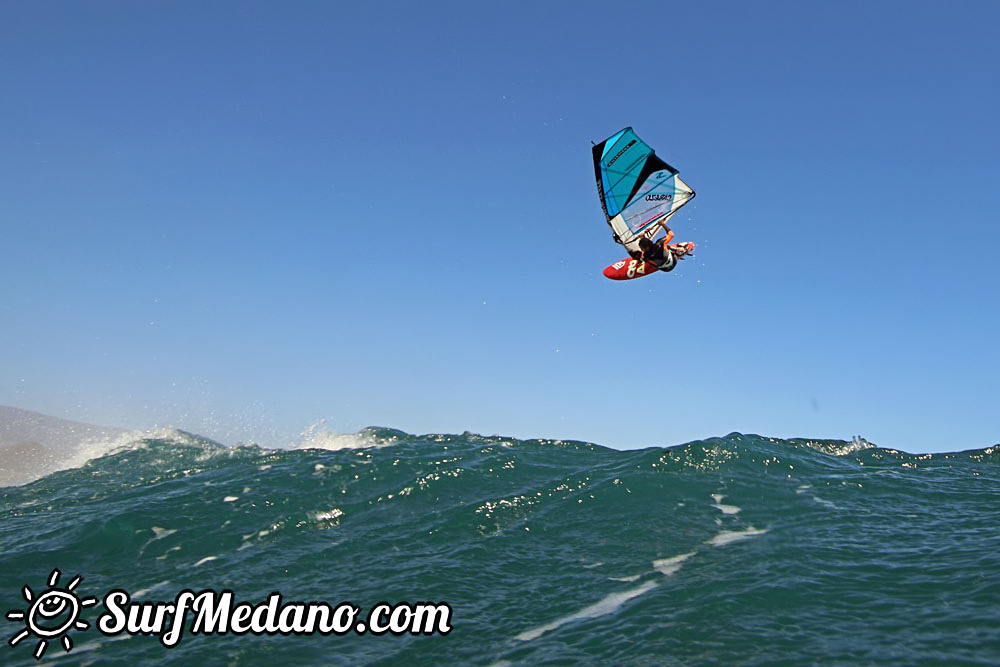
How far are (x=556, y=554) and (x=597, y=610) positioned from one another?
2.96 metres

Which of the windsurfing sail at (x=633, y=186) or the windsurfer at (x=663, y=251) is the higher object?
the windsurfing sail at (x=633, y=186)

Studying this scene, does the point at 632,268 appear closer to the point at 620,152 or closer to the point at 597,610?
the point at 620,152

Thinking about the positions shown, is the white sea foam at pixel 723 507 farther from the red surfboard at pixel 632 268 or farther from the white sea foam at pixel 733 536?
the red surfboard at pixel 632 268

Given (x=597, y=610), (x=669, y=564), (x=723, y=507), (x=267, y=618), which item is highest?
(x=723, y=507)

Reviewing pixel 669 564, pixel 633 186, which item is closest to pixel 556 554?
pixel 669 564

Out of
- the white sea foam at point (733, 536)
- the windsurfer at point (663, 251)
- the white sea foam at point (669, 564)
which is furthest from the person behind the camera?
the windsurfer at point (663, 251)

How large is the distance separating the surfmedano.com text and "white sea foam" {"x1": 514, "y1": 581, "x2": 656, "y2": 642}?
145 cm

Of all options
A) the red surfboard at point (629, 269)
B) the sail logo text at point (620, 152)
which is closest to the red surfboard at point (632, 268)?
the red surfboard at point (629, 269)

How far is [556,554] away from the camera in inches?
517

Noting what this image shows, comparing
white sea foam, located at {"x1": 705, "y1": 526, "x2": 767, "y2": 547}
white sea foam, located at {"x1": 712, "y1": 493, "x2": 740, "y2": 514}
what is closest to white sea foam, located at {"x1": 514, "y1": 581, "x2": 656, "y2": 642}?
white sea foam, located at {"x1": 705, "y1": 526, "x2": 767, "y2": 547}

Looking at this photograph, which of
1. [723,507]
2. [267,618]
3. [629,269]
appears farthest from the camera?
[629,269]

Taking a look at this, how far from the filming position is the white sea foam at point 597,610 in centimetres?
953

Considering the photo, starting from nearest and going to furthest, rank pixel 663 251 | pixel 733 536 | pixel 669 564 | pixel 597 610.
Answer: pixel 597 610 → pixel 669 564 → pixel 733 536 → pixel 663 251

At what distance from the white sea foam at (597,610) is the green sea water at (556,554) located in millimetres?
48
